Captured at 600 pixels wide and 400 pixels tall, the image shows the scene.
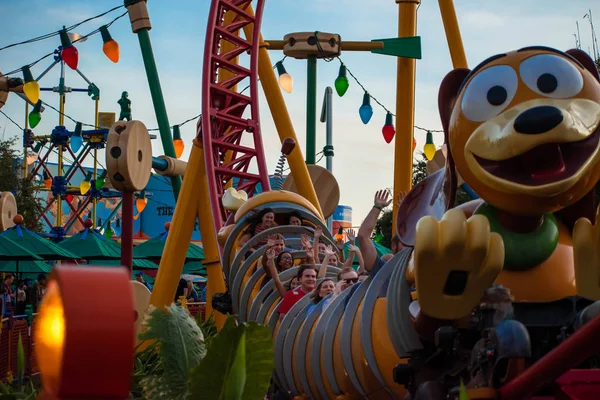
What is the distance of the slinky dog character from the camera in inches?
110

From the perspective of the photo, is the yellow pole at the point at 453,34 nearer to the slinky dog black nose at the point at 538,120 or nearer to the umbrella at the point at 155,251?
the slinky dog black nose at the point at 538,120

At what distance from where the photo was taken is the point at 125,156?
796 centimetres

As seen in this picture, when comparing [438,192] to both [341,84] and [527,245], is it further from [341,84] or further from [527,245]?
[341,84]

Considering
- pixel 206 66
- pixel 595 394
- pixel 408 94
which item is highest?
pixel 206 66

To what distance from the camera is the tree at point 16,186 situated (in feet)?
88.9

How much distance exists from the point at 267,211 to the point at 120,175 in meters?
1.46

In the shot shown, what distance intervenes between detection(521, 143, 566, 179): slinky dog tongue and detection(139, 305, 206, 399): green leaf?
1.33m

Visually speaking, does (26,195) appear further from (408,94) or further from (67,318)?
(67,318)

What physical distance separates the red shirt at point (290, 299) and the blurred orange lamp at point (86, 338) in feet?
17.1

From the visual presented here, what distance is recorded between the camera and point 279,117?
410 inches

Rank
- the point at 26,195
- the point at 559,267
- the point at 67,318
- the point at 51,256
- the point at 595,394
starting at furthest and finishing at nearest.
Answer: the point at 26,195 < the point at 51,256 < the point at 559,267 < the point at 595,394 < the point at 67,318

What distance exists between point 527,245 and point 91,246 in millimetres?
14373

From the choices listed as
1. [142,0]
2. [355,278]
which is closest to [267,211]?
[355,278]

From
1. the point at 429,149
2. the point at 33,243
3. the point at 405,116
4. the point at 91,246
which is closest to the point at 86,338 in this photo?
the point at 405,116
